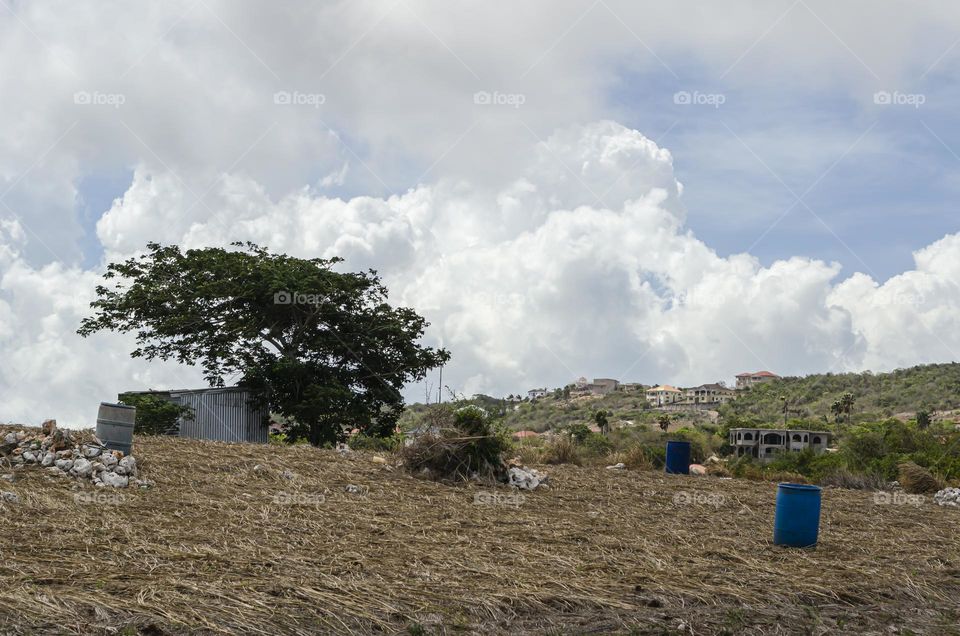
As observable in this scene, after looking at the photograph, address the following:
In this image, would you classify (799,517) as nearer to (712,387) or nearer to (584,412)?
(584,412)

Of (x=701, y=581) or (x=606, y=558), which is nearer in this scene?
(x=701, y=581)

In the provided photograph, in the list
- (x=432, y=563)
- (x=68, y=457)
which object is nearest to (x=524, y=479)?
(x=432, y=563)

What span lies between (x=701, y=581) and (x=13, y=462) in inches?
372

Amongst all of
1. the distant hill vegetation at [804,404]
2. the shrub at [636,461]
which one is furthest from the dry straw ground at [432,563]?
the distant hill vegetation at [804,404]

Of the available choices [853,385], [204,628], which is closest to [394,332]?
[204,628]

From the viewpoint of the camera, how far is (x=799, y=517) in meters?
9.63

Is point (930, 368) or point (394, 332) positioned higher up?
point (930, 368)

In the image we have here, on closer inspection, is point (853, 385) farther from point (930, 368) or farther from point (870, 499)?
point (870, 499)

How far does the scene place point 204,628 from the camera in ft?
18.9

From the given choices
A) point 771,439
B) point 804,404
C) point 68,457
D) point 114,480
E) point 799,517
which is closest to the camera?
point 799,517

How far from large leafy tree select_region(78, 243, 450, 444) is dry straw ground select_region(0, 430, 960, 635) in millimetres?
14703

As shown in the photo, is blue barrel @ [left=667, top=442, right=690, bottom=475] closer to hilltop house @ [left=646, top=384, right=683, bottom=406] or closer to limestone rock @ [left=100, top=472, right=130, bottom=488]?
limestone rock @ [left=100, top=472, right=130, bottom=488]

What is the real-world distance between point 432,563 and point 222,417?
2007 cm

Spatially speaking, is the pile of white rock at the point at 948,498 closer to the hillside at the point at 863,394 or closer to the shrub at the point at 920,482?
the shrub at the point at 920,482
